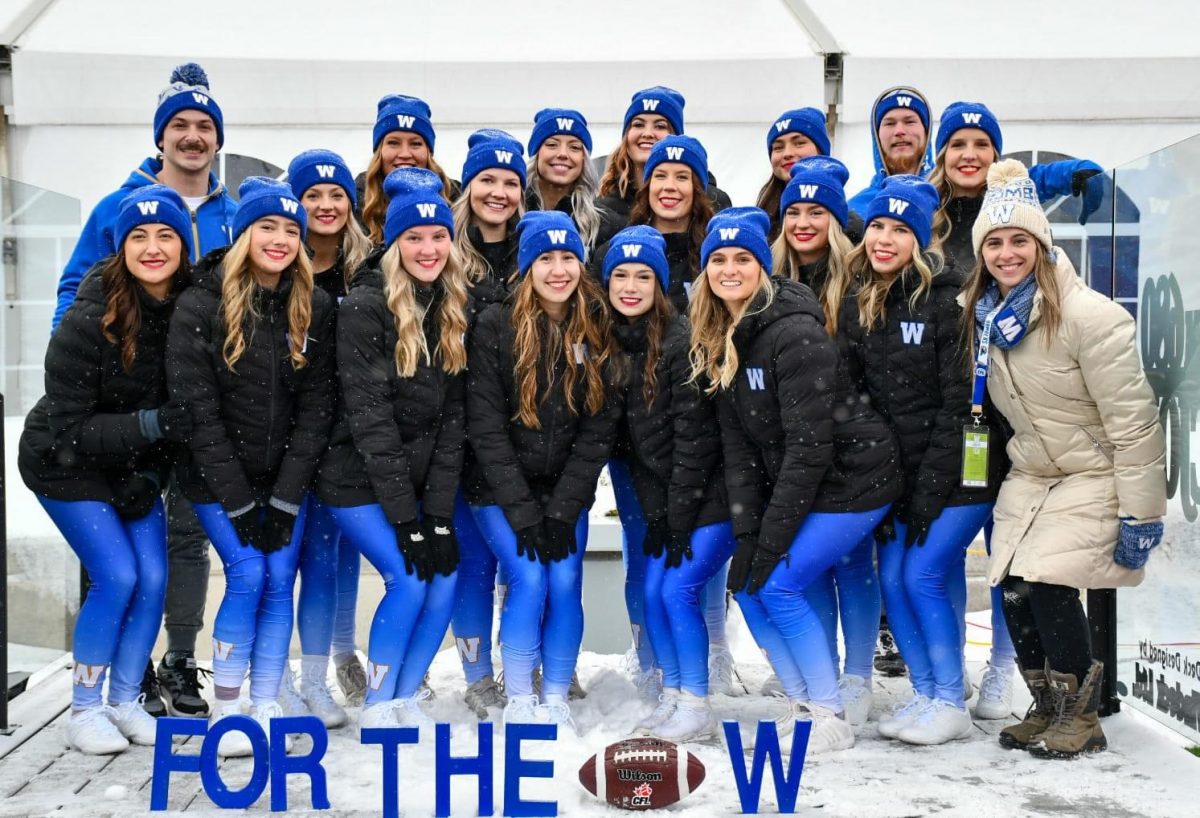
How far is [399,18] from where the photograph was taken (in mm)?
7445

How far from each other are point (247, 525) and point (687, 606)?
1535 millimetres

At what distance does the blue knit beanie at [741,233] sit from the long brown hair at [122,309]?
192 centimetres

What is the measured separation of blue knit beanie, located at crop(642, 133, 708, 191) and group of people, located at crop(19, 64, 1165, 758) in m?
0.39

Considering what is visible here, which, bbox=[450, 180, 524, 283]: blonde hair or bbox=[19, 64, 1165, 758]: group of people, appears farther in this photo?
bbox=[450, 180, 524, 283]: blonde hair

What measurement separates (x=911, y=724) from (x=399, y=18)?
5.03 m

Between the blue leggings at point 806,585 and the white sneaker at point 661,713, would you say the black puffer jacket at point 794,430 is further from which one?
the white sneaker at point 661,713

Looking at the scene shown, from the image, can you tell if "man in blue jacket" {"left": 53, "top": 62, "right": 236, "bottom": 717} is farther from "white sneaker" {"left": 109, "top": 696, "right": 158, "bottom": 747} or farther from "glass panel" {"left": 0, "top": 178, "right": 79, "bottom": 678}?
"glass panel" {"left": 0, "top": 178, "right": 79, "bottom": 678}

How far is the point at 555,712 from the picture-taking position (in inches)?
176

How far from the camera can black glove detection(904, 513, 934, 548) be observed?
14.5 feet

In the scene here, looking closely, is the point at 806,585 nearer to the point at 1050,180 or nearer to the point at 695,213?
the point at 695,213

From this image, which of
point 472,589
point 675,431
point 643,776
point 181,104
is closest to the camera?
point 643,776

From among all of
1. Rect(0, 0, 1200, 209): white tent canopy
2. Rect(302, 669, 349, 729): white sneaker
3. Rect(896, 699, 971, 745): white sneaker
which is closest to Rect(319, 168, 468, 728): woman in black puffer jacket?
Rect(302, 669, 349, 729): white sneaker

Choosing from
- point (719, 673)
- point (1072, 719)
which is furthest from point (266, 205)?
point (1072, 719)

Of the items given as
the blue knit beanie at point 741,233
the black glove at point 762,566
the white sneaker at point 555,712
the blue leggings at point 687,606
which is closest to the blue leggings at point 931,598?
the black glove at point 762,566
